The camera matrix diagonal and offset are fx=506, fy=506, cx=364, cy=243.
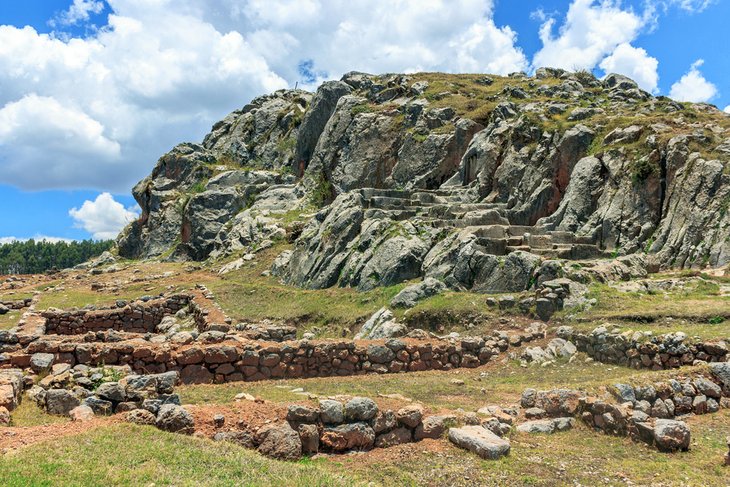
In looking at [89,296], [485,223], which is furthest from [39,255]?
[485,223]

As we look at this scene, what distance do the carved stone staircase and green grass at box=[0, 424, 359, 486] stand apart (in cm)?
2077

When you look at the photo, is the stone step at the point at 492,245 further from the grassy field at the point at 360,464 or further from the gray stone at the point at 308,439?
the gray stone at the point at 308,439

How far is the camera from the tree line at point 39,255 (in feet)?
470

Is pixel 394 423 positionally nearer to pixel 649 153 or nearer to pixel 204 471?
pixel 204 471

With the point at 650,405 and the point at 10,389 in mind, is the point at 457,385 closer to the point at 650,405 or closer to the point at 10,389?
the point at 650,405

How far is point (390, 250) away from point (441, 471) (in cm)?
2172

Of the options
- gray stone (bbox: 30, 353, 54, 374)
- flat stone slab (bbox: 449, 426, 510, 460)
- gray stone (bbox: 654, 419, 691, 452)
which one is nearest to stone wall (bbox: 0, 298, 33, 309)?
gray stone (bbox: 30, 353, 54, 374)

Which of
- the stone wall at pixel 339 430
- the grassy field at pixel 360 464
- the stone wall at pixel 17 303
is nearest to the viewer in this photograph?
the grassy field at pixel 360 464

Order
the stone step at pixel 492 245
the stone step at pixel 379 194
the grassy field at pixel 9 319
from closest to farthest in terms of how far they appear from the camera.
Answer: the grassy field at pixel 9 319, the stone step at pixel 492 245, the stone step at pixel 379 194

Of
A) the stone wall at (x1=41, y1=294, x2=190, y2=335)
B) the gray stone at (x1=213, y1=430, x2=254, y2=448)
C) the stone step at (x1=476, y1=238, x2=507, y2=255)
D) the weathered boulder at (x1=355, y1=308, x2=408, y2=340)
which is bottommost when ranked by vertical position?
the gray stone at (x1=213, y1=430, x2=254, y2=448)

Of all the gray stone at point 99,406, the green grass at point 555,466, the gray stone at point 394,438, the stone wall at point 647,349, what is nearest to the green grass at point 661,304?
the stone wall at point 647,349

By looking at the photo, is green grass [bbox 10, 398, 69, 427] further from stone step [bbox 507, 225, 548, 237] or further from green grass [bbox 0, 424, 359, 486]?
stone step [bbox 507, 225, 548, 237]

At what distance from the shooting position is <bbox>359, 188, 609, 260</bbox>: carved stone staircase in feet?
89.8

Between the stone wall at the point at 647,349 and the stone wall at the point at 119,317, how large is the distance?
900 inches
